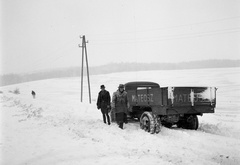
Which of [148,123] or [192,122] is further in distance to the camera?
[192,122]

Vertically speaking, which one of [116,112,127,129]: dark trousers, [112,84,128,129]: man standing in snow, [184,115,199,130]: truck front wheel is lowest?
[184,115,199,130]: truck front wheel

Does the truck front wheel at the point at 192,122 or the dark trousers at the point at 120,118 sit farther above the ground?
the dark trousers at the point at 120,118

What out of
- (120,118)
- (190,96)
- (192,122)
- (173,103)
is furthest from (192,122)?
(120,118)

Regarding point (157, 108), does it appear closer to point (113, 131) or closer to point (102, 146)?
point (113, 131)

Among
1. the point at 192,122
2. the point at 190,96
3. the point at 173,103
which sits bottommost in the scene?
the point at 192,122

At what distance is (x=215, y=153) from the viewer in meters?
5.94

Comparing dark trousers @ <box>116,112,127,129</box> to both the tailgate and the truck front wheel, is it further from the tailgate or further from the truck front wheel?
the truck front wheel

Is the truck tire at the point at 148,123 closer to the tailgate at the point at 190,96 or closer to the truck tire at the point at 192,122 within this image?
the tailgate at the point at 190,96

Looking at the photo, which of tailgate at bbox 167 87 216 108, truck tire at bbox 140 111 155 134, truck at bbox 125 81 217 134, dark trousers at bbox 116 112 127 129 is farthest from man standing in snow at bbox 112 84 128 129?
tailgate at bbox 167 87 216 108

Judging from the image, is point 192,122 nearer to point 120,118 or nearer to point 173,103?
point 173,103

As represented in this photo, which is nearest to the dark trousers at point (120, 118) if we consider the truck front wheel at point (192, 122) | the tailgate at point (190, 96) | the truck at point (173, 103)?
the truck at point (173, 103)

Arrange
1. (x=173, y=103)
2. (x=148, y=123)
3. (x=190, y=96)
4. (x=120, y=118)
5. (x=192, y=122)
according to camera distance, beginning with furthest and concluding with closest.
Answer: (x=192, y=122) → (x=120, y=118) → (x=148, y=123) → (x=190, y=96) → (x=173, y=103)

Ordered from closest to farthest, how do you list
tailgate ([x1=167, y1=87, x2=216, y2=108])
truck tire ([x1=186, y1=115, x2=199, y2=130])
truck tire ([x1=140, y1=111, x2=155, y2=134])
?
1. tailgate ([x1=167, y1=87, x2=216, y2=108])
2. truck tire ([x1=140, y1=111, x2=155, y2=134])
3. truck tire ([x1=186, y1=115, x2=199, y2=130])

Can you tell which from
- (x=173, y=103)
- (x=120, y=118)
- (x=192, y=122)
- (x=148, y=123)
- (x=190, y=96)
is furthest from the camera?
(x=192, y=122)
